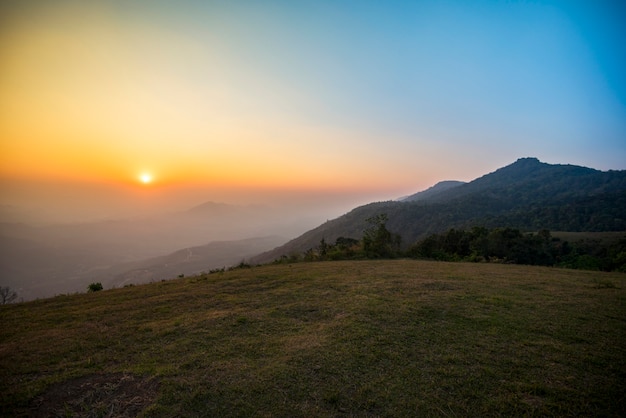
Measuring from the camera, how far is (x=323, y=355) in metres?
6.52

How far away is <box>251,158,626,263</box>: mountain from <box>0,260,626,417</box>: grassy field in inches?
1201

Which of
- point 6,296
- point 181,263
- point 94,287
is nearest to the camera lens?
point 94,287

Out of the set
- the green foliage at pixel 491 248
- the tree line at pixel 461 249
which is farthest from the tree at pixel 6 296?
the green foliage at pixel 491 248

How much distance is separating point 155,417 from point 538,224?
4386 inches

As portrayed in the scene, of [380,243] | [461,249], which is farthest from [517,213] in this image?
[380,243]

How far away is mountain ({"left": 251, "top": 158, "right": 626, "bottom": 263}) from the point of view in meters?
83.6

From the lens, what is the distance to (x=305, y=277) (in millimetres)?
15742

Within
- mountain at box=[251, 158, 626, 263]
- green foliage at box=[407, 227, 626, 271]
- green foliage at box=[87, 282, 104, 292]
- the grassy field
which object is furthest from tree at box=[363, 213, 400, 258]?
green foliage at box=[87, 282, 104, 292]

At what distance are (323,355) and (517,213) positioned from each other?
400 feet

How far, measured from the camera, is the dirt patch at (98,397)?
489cm

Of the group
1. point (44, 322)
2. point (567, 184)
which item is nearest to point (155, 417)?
point (44, 322)

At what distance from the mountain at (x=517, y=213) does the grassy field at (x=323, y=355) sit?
30.5 metres

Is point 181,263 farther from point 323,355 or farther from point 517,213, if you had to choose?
point 323,355

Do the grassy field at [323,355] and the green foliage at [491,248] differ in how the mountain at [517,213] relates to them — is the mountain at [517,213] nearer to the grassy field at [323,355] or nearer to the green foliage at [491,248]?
the green foliage at [491,248]
